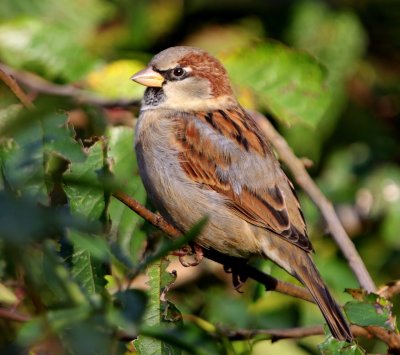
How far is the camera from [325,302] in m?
2.30

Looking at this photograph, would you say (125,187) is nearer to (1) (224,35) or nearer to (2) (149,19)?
(2) (149,19)

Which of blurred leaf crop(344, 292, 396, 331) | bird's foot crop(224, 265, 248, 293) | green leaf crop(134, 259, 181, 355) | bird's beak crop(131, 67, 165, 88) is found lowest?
bird's foot crop(224, 265, 248, 293)

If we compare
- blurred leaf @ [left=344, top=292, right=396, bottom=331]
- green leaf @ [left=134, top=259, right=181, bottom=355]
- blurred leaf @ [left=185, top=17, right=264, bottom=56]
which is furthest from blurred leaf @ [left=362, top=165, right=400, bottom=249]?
green leaf @ [left=134, top=259, right=181, bottom=355]

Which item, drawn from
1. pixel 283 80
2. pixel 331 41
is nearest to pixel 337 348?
pixel 283 80

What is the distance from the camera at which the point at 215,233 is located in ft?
8.43

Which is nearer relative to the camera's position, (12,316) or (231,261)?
(12,316)

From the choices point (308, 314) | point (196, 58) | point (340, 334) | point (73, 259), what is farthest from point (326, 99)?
point (73, 259)

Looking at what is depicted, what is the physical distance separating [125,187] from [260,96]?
27.9 inches

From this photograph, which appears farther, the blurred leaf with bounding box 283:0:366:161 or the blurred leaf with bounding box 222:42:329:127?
the blurred leaf with bounding box 283:0:366:161

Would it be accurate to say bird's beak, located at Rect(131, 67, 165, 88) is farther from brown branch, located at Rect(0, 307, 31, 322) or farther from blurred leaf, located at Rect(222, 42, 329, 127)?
brown branch, located at Rect(0, 307, 31, 322)

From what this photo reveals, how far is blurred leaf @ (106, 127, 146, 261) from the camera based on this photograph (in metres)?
2.18

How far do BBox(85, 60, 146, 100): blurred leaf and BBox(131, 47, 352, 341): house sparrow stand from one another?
0.05m

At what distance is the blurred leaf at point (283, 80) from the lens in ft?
9.33

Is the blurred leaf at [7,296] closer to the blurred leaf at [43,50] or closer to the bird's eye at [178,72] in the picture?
the blurred leaf at [43,50]
